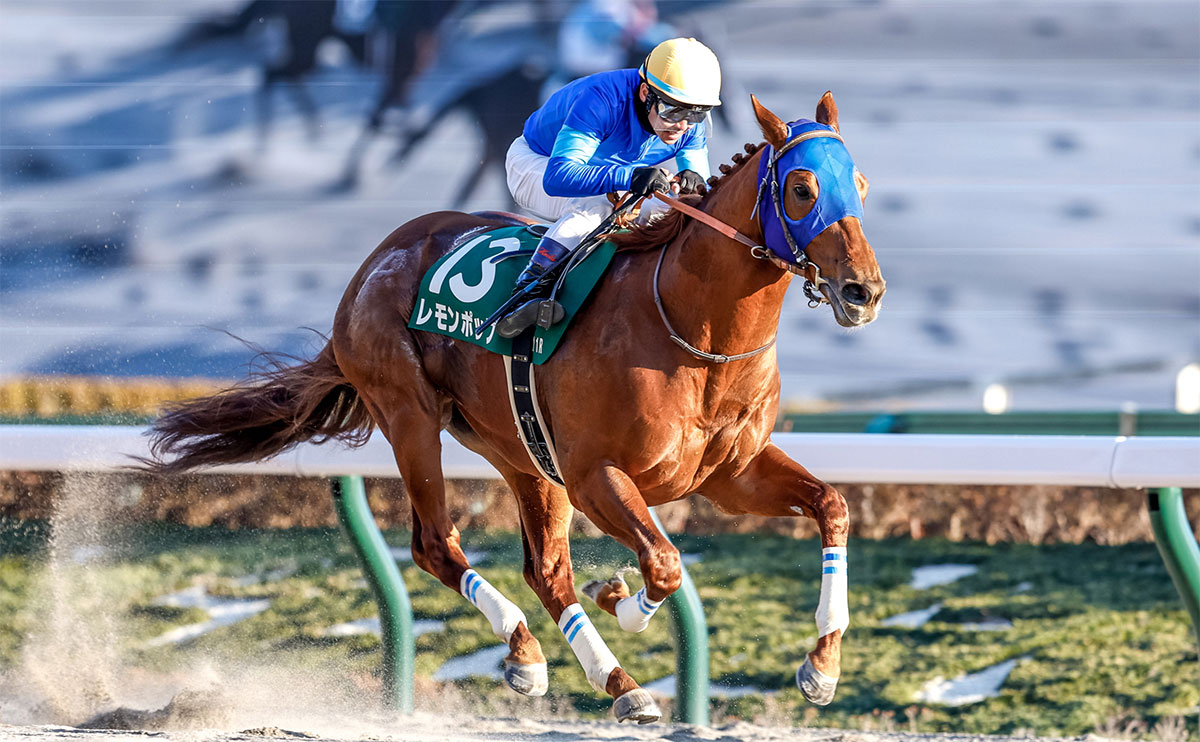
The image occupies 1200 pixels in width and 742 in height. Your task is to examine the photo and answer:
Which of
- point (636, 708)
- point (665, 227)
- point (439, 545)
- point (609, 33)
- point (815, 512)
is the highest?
point (609, 33)

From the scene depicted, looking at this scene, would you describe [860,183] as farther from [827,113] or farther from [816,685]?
[816,685]

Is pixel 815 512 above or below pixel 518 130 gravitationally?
below

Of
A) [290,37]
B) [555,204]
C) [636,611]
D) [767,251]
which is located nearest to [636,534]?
[636,611]

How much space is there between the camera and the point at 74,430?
453 cm

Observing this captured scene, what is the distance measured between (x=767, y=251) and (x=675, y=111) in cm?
54

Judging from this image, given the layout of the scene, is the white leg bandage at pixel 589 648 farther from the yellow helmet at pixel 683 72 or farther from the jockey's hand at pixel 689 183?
the yellow helmet at pixel 683 72

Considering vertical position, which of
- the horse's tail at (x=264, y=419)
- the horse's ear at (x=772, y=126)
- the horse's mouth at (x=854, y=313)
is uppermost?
the horse's ear at (x=772, y=126)

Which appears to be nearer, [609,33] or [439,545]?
[439,545]

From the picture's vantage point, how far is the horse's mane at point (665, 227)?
130 inches

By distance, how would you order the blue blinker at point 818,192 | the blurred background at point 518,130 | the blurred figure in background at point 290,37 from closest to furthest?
1. the blue blinker at point 818,192
2. the blurred background at point 518,130
3. the blurred figure in background at point 290,37

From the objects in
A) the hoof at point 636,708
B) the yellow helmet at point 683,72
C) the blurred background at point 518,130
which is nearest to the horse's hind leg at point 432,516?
the hoof at point 636,708

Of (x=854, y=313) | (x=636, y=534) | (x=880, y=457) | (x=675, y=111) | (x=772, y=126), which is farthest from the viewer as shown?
(x=880, y=457)

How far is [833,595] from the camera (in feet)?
10.5

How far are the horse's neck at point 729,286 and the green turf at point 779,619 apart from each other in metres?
1.60
